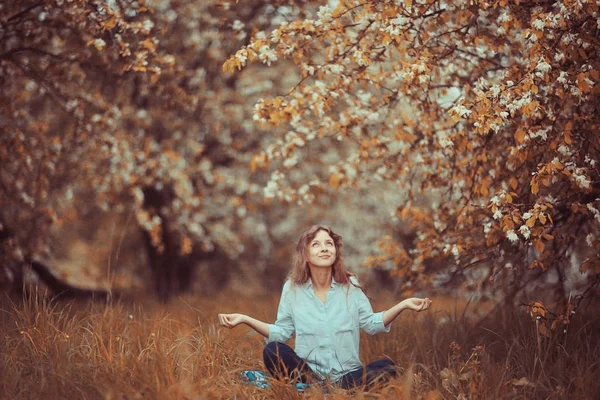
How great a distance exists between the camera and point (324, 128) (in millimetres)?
5859

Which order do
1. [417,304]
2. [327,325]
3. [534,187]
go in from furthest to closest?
[327,325] → [417,304] → [534,187]

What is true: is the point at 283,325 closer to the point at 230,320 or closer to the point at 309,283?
the point at 309,283

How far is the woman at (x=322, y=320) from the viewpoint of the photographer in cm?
443

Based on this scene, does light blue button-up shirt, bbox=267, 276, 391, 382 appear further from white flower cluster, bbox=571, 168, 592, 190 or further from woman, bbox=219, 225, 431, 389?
white flower cluster, bbox=571, 168, 592, 190

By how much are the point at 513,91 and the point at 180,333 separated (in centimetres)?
258

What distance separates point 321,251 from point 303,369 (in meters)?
0.74

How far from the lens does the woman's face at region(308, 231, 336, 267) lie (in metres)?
4.65

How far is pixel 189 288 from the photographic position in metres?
12.5

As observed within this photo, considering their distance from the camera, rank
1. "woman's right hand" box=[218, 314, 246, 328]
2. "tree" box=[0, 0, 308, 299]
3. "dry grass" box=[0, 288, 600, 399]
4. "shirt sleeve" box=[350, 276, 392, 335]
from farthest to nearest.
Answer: "tree" box=[0, 0, 308, 299] < "shirt sleeve" box=[350, 276, 392, 335] < "woman's right hand" box=[218, 314, 246, 328] < "dry grass" box=[0, 288, 600, 399]

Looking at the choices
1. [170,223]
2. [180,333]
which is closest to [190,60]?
[170,223]

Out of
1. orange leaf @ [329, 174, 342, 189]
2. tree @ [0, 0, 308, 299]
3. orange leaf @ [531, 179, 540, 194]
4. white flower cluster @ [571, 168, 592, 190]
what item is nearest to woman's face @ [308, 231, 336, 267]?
orange leaf @ [329, 174, 342, 189]

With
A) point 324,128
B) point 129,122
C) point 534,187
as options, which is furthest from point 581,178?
point 129,122

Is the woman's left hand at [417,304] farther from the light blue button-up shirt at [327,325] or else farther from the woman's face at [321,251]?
the woman's face at [321,251]

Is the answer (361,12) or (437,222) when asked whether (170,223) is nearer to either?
(437,222)
